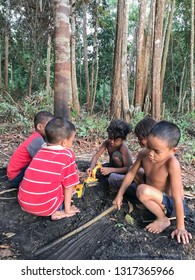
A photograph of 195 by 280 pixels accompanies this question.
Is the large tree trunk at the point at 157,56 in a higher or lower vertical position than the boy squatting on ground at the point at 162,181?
higher

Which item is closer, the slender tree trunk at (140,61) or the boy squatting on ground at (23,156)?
the boy squatting on ground at (23,156)

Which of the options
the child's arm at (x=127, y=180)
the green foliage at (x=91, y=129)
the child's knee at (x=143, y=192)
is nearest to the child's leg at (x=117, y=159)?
the child's arm at (x=127, y=180)

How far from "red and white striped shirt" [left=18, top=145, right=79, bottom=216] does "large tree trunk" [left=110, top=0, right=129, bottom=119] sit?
5.20m

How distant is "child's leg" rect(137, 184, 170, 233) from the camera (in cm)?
241

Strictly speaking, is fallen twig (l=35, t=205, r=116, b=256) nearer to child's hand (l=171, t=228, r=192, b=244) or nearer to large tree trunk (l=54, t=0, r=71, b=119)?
child's hand (l=171, t=228, r=192, b=244)

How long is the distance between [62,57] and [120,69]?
167 inches

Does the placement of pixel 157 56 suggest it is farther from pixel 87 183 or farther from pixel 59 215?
pixel 59 215

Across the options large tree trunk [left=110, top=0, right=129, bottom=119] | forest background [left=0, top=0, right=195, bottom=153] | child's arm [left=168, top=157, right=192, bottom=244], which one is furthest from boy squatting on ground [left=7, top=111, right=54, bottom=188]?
large tree trunk [left=110, top=0, right=129, bottom=119]

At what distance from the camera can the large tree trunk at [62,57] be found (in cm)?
371

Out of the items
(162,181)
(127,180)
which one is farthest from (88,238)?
(162,181)

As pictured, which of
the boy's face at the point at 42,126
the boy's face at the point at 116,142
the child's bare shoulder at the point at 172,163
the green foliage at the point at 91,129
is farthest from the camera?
the green foliage at the point at 91,129

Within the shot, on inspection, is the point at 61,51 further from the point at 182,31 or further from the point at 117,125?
the point at 182,31

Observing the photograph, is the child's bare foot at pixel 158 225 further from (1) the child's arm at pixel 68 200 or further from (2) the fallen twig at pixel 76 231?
(1) the child's arm at pixel 68 200

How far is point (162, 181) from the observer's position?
253 cm
